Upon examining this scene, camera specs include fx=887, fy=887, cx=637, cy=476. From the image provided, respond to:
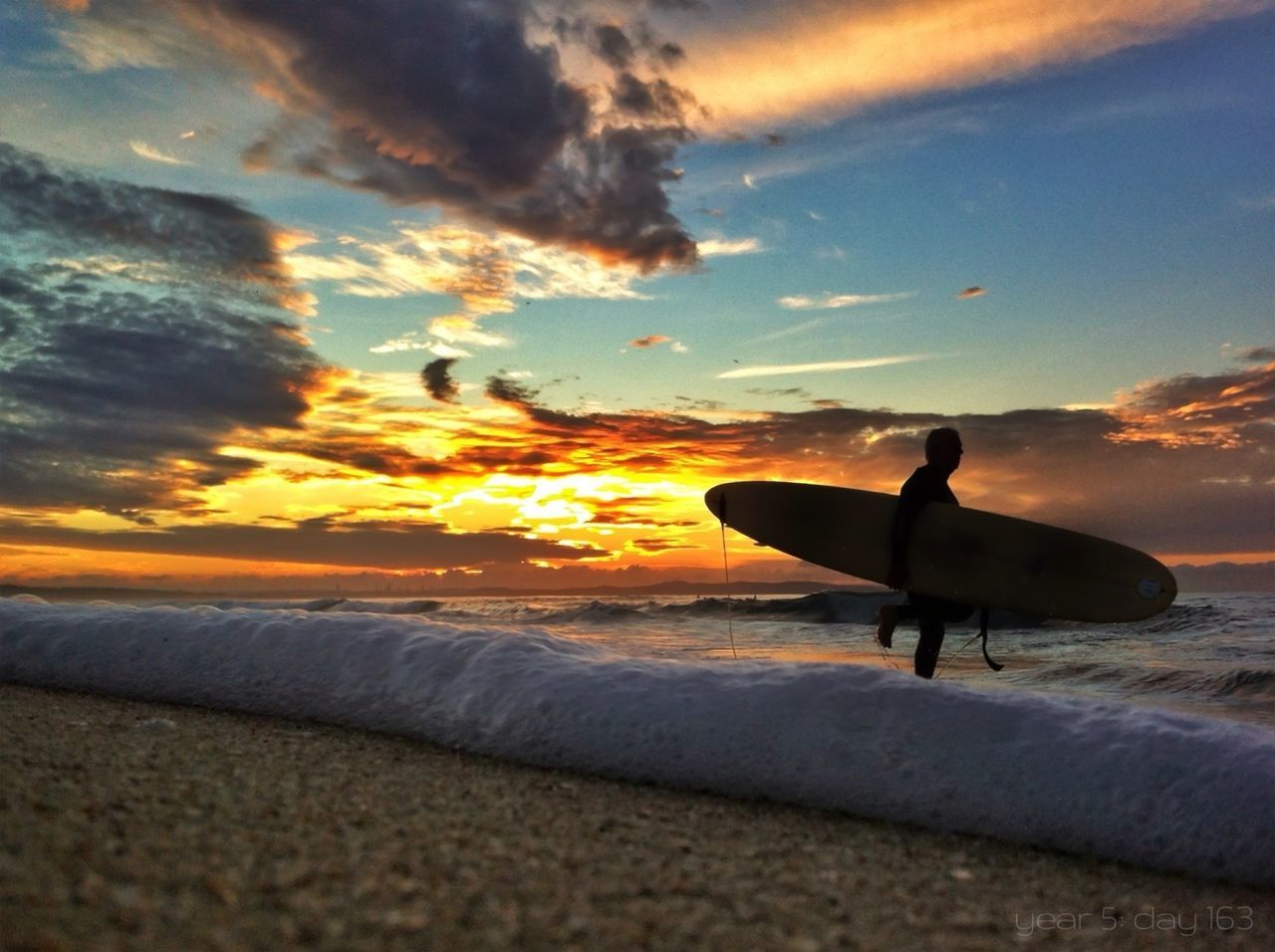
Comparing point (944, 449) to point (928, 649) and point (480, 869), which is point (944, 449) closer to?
point (928, 649)

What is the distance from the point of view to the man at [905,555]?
563cm

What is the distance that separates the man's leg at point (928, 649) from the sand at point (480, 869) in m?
→ 2.48

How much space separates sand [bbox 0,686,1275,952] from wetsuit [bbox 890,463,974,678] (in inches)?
104

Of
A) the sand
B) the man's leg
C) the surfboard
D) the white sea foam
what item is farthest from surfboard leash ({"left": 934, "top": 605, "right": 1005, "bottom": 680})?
the sand

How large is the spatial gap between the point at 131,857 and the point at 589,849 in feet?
3.52

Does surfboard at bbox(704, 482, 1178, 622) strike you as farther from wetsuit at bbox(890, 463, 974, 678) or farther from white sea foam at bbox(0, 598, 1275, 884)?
white sea foam at bbox(0, 598, 1275, 884)

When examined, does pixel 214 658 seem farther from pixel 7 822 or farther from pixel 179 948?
pixel 179 948

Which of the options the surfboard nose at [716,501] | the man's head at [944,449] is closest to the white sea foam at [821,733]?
the man's head at [944,449]

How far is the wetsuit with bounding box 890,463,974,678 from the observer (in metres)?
5.60

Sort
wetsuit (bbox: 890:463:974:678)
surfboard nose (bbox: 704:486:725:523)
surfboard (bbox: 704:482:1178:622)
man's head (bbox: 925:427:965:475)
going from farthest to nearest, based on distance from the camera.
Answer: surfboard nose (bbox: 704:486:725:523) → surfboard (bbox: 704:482:1178:622) → man's head (bbox: 925:427:965:475) → wetsuit (bbox: 890:463:974:678)

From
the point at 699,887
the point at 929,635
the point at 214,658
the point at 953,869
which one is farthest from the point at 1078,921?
the point at 214,658

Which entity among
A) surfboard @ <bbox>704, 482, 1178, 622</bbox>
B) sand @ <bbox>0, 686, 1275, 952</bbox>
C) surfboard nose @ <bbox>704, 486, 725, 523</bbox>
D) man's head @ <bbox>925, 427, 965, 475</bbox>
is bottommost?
sand @ <bbox>0, 686, 1275, 952</bbox>

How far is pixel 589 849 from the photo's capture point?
234 cm

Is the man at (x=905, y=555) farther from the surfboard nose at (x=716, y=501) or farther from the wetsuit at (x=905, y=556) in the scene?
the surfboard nose at (x=716, y=501)
